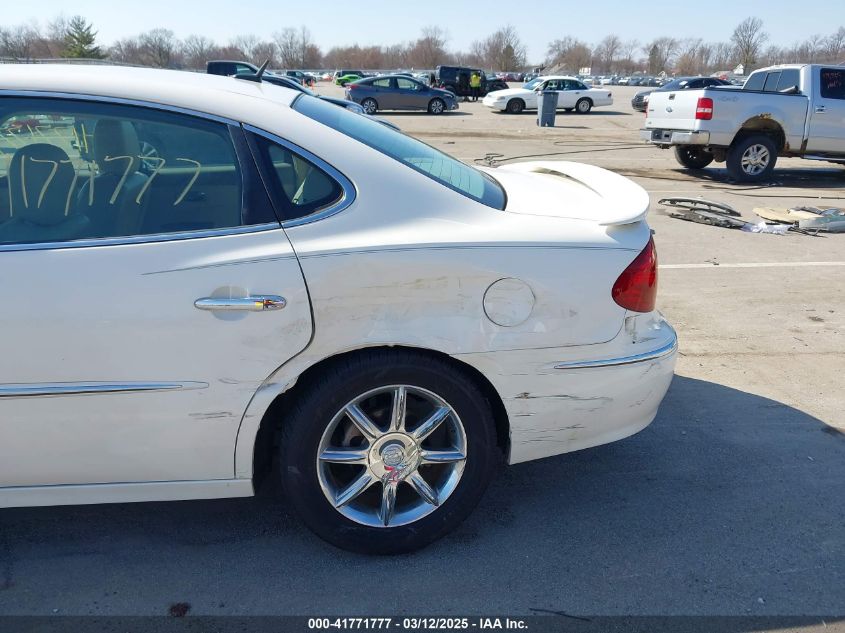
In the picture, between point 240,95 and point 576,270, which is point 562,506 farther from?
point 240,95

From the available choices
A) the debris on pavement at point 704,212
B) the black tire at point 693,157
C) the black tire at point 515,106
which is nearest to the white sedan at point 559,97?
the black tire at point 515,106

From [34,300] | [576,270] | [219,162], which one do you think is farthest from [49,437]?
[576,270]

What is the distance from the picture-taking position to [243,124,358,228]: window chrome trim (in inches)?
101

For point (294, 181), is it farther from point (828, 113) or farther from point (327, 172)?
point (828, 113)

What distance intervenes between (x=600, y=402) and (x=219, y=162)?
1.68 meters

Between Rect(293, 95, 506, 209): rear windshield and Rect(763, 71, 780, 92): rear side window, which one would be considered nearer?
Rect(293, 95, 506, 209): rear windshield

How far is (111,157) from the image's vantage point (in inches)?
103

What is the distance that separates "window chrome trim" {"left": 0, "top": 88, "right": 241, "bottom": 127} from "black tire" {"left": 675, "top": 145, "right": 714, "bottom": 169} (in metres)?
12.7

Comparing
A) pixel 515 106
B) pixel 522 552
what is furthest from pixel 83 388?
pixel 515 106

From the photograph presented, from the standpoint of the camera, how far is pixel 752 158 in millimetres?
12234

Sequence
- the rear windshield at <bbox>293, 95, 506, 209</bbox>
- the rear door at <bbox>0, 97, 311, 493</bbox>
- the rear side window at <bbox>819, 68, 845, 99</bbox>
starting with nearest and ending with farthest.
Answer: the rear door at <bbox>0, 97, 311, 493</bbox>
the rear windshield at <bbox>293, 95, 506, 209</bbox>
the rear side window at <bbox>819, 68, 845, 99</bbox>

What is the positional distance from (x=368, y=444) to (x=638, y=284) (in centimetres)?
120

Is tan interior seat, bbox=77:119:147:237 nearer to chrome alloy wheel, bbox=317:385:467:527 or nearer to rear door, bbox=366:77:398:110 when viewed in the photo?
chrome alloy wheel, bbox=317:385:467:527

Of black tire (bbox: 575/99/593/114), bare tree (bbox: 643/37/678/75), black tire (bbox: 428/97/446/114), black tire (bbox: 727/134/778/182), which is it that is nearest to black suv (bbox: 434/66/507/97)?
black tire (bbox: 575/99/593/114)
